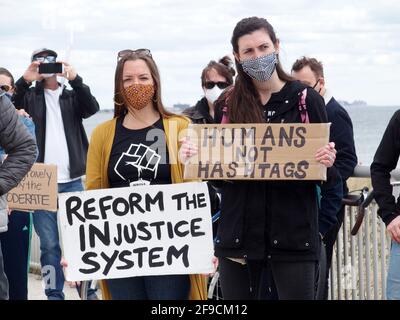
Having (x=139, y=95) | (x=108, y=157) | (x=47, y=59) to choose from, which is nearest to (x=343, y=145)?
(x=139, y=95)

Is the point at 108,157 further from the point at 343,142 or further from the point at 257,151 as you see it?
the point at 343,142

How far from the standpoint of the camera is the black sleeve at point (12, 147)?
5.73 meters

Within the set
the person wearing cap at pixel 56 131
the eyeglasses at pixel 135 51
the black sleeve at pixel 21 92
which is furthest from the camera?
the black sleeve at pixel 21 92

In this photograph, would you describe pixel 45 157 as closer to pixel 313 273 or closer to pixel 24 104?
pixel 24 104

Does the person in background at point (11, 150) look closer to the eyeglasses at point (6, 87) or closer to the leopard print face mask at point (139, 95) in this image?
the leopard print face mask at point (139, 95)

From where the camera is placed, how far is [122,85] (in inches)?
231

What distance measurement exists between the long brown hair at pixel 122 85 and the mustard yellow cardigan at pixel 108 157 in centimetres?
8

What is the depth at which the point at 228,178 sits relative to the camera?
556cm

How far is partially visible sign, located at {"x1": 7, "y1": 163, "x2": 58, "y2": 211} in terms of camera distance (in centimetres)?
802

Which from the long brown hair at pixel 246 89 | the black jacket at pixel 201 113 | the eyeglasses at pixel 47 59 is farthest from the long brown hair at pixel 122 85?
the eyeglasses at pixel 47 59

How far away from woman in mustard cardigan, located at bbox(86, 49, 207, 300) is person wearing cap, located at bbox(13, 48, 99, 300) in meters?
2.89

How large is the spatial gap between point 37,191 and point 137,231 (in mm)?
2436

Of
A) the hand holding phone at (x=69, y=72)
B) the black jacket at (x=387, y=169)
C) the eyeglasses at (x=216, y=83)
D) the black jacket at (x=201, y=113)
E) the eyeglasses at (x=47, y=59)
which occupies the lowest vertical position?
the black jacket at (x=387, y=169)

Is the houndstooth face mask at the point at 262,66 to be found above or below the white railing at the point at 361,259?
above
